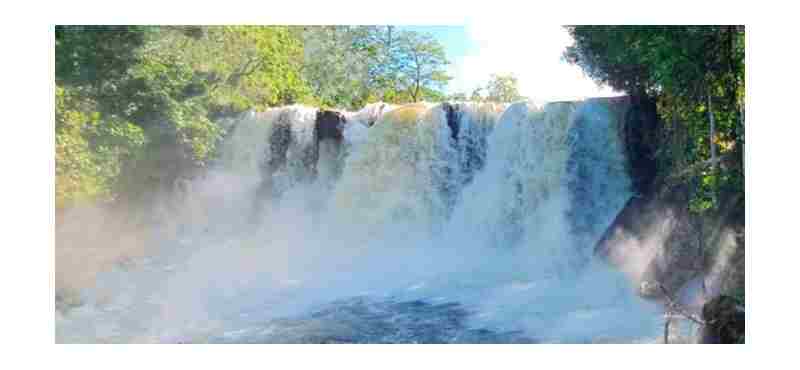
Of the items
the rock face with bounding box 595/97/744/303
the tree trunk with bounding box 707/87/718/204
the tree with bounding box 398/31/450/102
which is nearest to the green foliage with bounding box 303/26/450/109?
the tree with bounding box 398/31/450/102

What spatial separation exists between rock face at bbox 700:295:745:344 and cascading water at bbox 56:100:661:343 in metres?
0.39

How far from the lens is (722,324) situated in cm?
316

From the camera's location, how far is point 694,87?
3.78 metres

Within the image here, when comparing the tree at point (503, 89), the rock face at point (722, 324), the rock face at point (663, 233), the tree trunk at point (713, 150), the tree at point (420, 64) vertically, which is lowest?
the rock face at point (722, 324)

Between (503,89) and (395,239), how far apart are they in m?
1.57

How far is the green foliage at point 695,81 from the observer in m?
3.59

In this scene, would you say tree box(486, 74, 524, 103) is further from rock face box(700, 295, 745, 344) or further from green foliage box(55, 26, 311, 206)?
rock face box(700, 295, 745, 344)

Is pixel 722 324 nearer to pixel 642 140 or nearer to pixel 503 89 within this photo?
pixel 642 140

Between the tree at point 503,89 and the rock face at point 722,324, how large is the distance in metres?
1.89

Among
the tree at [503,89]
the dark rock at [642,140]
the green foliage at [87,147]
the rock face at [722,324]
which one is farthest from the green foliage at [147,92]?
the rock face at [722,324]

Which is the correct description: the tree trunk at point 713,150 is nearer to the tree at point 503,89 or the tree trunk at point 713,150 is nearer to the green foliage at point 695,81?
the green foliage at point 695,81

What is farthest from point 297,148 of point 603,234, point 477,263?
point 603,234
